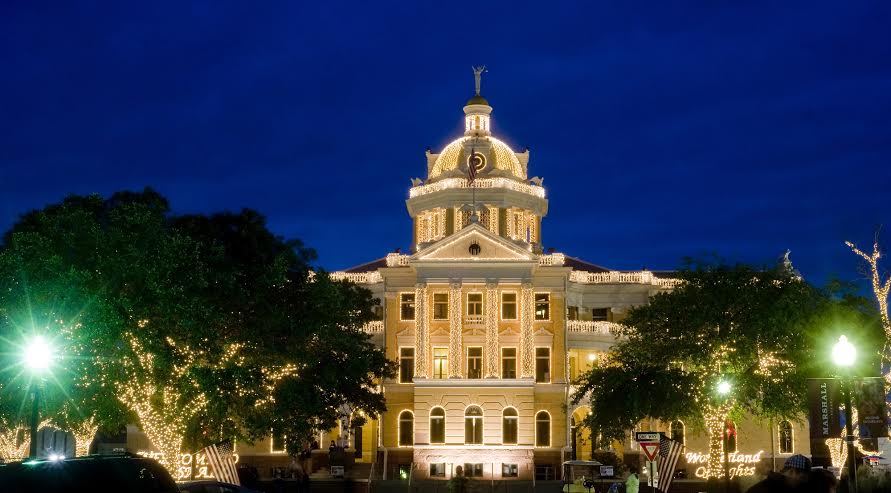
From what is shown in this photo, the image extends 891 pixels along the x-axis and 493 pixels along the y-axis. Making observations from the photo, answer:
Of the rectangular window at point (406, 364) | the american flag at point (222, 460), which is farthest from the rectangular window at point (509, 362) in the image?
the american flag at point (222, 460)

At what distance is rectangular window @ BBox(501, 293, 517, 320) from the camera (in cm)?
6331

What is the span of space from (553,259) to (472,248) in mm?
4737

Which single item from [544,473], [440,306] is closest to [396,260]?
[440,306]

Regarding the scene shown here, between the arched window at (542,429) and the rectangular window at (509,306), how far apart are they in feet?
17.6

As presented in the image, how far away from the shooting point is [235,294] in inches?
1624

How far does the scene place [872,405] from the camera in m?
22.4

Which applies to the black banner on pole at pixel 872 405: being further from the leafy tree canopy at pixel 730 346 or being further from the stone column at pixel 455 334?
the stone column at pixel 455 334

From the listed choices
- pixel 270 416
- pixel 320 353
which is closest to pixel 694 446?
pixel 320 353

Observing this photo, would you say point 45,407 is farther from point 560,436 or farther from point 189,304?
point 560,436

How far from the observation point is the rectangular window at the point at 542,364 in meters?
63.4

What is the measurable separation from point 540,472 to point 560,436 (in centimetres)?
221

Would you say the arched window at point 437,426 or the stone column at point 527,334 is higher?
the stone column at point 527,334

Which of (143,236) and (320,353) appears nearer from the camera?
(143,236)

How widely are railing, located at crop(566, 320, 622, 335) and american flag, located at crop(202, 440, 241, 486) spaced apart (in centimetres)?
2829
